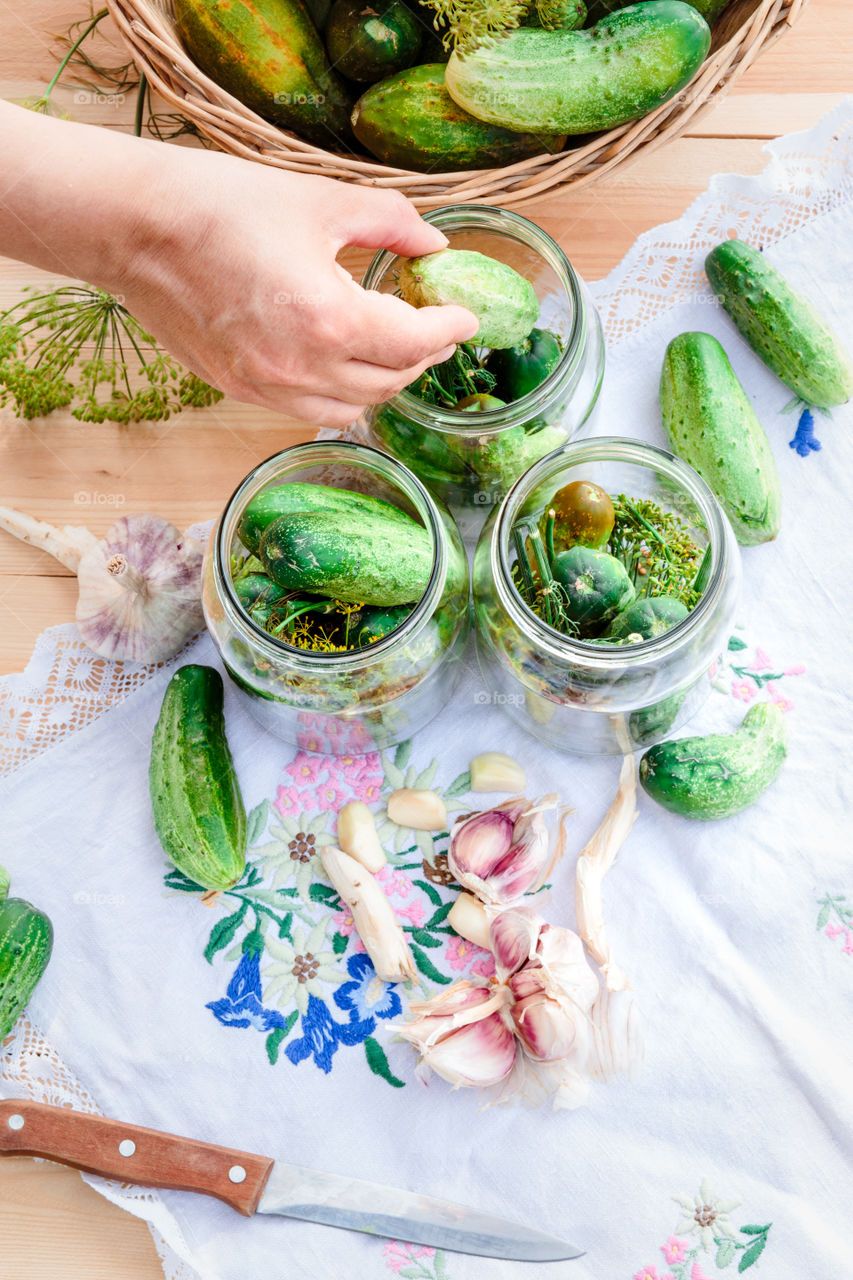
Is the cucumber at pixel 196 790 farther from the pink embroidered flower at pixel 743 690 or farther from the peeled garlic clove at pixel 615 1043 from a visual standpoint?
the pink embroidered flower at pixel 743 690

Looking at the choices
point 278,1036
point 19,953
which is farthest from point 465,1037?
point 19,953

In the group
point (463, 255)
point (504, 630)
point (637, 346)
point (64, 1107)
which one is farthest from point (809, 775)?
point (64, 1107)

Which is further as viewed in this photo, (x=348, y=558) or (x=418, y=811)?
(x=418, y=811)

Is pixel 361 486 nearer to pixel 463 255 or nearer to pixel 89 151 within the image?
pixel 463 255

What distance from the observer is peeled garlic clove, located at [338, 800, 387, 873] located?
3.03 feet

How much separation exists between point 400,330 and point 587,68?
0.36 meters

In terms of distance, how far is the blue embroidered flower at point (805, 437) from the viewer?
3.31 ft

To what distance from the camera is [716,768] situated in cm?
90

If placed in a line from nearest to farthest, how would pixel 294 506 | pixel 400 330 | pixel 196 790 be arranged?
pixel 400 330 → pixel 294 506 → pixel 196 790

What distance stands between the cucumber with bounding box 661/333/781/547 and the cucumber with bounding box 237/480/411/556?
1.04 feet

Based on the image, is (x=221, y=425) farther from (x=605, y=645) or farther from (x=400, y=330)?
(x=605, y=645)

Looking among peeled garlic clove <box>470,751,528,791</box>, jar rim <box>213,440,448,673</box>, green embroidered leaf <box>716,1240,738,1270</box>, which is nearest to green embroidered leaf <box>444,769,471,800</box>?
peeled garlic clove <box>470,751,528,791</box>

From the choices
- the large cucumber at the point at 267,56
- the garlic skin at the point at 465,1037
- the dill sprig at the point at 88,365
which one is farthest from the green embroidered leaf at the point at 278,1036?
the large cucumber at the point at 267,56

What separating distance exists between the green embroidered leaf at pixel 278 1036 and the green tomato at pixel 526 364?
0.60 metres
